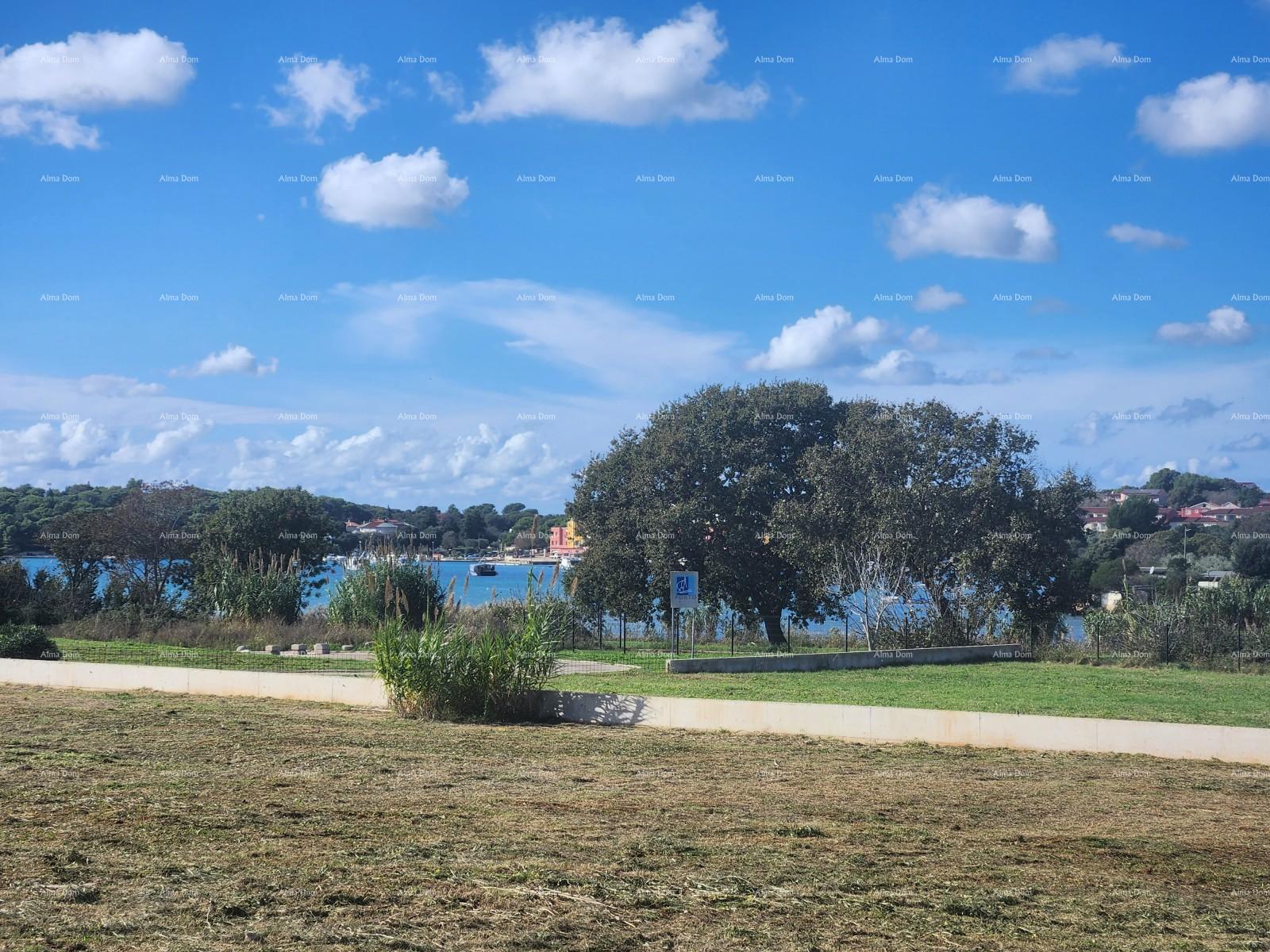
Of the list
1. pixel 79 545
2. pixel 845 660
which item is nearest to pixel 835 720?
pixel 845 660

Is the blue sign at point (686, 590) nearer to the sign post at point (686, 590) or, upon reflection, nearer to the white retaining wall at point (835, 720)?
the sign post at point (686, 590)

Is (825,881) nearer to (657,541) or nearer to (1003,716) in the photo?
(1003,716)

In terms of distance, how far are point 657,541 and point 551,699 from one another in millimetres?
17990

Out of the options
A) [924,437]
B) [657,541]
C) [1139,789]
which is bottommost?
[1139,789]

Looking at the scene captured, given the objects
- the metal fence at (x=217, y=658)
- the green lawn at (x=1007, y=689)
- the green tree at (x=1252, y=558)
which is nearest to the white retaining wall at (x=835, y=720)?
the metal fence at (x=217, y=658)

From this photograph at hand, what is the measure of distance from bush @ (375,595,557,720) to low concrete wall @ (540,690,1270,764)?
2.05ft

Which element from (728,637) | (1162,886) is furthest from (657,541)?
(1162,886)

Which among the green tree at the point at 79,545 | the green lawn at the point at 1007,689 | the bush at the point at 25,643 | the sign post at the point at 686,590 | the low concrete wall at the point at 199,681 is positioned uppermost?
the green tree at the point at 79,545

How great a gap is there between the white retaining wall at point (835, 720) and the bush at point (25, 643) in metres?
4.17

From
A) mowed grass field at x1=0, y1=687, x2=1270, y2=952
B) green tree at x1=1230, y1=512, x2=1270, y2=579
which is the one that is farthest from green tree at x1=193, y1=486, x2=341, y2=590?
green tree at x1=1230, y1=512, x2=1270, y2=579

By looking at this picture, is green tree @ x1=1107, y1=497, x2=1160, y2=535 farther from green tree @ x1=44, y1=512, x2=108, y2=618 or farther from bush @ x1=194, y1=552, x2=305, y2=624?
green tree @ x1=44, y1=512, x2=108, y2=618

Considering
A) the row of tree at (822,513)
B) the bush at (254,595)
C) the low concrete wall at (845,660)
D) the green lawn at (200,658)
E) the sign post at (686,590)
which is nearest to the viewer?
the green lawn at (200,658)

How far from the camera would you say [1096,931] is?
6223 millimetres

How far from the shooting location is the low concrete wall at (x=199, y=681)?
53.5 feet
